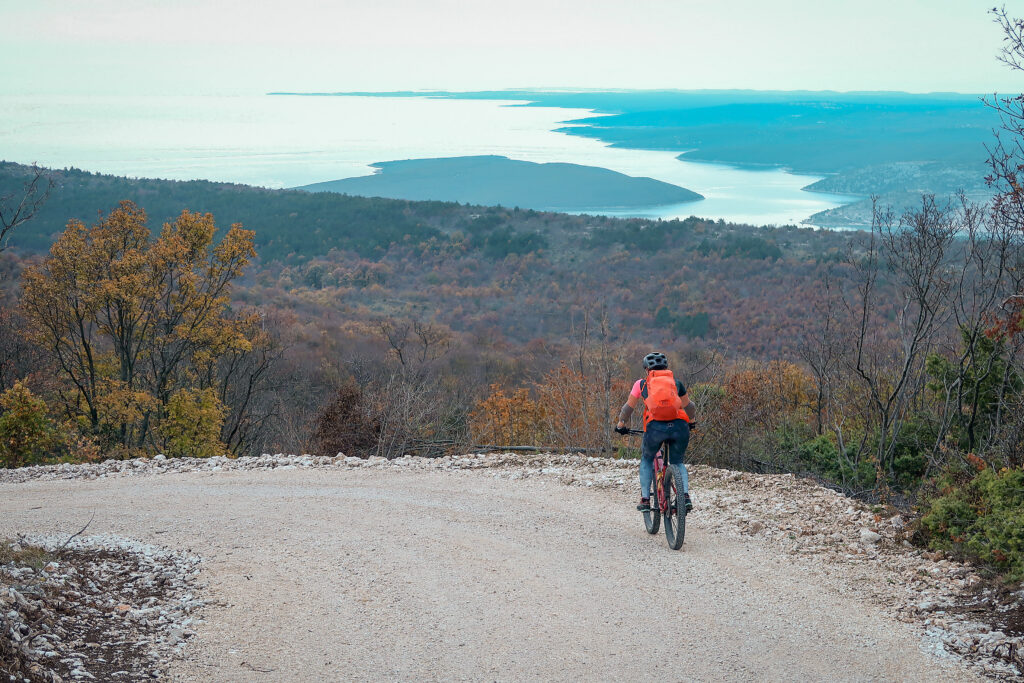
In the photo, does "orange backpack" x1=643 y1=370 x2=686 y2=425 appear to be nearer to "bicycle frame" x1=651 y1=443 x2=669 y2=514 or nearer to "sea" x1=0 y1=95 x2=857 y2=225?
"bicycle frame" x1=651 y1=443 x2=669 y2=514

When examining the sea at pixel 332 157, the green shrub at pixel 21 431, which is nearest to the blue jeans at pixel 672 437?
the green shrub at pixel 21 431

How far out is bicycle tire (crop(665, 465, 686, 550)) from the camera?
27.3 ft

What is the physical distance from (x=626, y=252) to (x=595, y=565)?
70369mm

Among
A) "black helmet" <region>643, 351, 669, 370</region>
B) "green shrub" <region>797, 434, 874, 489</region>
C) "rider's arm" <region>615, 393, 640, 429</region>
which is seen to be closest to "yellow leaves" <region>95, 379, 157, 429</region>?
"green shrub" <region>797, 434, 874, 489</region>

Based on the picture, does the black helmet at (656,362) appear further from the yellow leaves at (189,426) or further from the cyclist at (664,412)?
the yellow leaves at (189,426)

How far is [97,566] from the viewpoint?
796cm

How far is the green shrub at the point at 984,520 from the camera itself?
25.5 ft

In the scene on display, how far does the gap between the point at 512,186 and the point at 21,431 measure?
112799 mm

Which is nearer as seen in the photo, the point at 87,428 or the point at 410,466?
the point at 410,466

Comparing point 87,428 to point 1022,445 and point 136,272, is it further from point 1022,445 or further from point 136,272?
point 1022,445

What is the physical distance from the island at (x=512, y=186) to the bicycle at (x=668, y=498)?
3974 inches

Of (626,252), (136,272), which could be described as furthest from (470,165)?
(136,272)

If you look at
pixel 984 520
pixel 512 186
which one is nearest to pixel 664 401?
pixel 984 520

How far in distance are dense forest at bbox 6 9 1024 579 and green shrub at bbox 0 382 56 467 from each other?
47 millimetres
